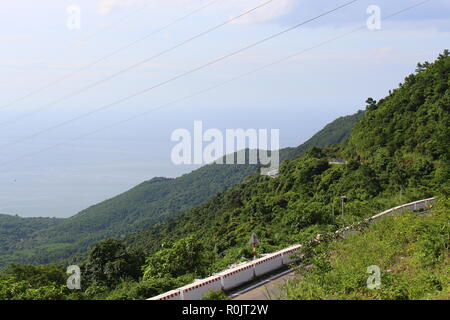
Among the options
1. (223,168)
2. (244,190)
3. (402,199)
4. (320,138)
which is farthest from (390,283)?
(223,168)

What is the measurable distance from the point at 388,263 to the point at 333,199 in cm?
1711

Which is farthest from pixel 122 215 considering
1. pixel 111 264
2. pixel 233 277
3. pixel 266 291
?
pixel 266 291

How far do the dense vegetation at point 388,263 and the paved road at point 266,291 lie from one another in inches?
24.4

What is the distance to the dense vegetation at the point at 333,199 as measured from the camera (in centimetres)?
1330

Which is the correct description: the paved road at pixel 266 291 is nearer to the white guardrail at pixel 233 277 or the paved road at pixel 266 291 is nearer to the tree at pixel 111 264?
the white guardrail at pixel 233 277

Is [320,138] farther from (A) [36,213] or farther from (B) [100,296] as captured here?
(B) [100,296]

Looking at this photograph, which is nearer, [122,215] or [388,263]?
[388,263]

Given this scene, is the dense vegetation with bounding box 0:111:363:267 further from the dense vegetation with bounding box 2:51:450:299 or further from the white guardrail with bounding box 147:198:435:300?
the white guardrail with bounding box 147:198:435:300

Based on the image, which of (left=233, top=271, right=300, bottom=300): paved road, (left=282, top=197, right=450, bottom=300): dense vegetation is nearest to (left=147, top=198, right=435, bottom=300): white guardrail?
(left=233, top=271, right=300, bottom=300): paved road

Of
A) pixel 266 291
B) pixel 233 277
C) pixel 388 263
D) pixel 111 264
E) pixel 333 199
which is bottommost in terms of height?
pixel 111 264

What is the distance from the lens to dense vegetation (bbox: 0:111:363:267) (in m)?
74.2

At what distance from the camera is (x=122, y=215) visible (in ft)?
305

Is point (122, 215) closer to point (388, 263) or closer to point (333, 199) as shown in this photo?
point (333, 199)
